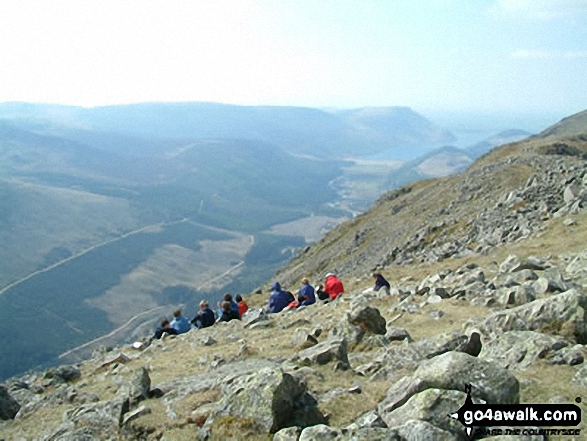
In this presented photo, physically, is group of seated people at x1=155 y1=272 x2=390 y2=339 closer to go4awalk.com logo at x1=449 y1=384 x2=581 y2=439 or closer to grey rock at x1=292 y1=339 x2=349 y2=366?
grey rock at x1=292 y1=339 x2=349 y2=366

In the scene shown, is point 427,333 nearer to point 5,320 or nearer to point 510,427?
Answer: point 510,427

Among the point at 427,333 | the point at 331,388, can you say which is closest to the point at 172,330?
the point at 427,333

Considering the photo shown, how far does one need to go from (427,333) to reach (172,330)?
14735 mm

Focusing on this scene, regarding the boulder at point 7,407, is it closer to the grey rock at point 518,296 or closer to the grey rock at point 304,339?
the grey rock at point 304,339

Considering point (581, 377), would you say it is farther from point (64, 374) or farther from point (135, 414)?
point (64, 374)

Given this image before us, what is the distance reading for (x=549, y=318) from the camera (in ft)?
38.4

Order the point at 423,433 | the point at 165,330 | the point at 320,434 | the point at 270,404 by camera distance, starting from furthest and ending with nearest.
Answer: the point at 165,330
the point at 270,404
the point at 320,434
the point at 423,433

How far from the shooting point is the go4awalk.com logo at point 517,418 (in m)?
7.71

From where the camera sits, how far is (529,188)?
134 ft

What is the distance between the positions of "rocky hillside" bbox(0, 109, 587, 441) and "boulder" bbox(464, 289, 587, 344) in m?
0.03

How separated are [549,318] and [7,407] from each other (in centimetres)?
1567

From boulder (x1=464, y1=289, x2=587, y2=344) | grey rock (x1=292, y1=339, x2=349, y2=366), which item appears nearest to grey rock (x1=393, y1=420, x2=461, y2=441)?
grey rock (x1=292, y1=339, x2=349, y2=366)

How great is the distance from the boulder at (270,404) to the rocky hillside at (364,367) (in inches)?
1.0

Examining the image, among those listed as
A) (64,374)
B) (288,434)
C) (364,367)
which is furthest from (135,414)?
(64,374)
